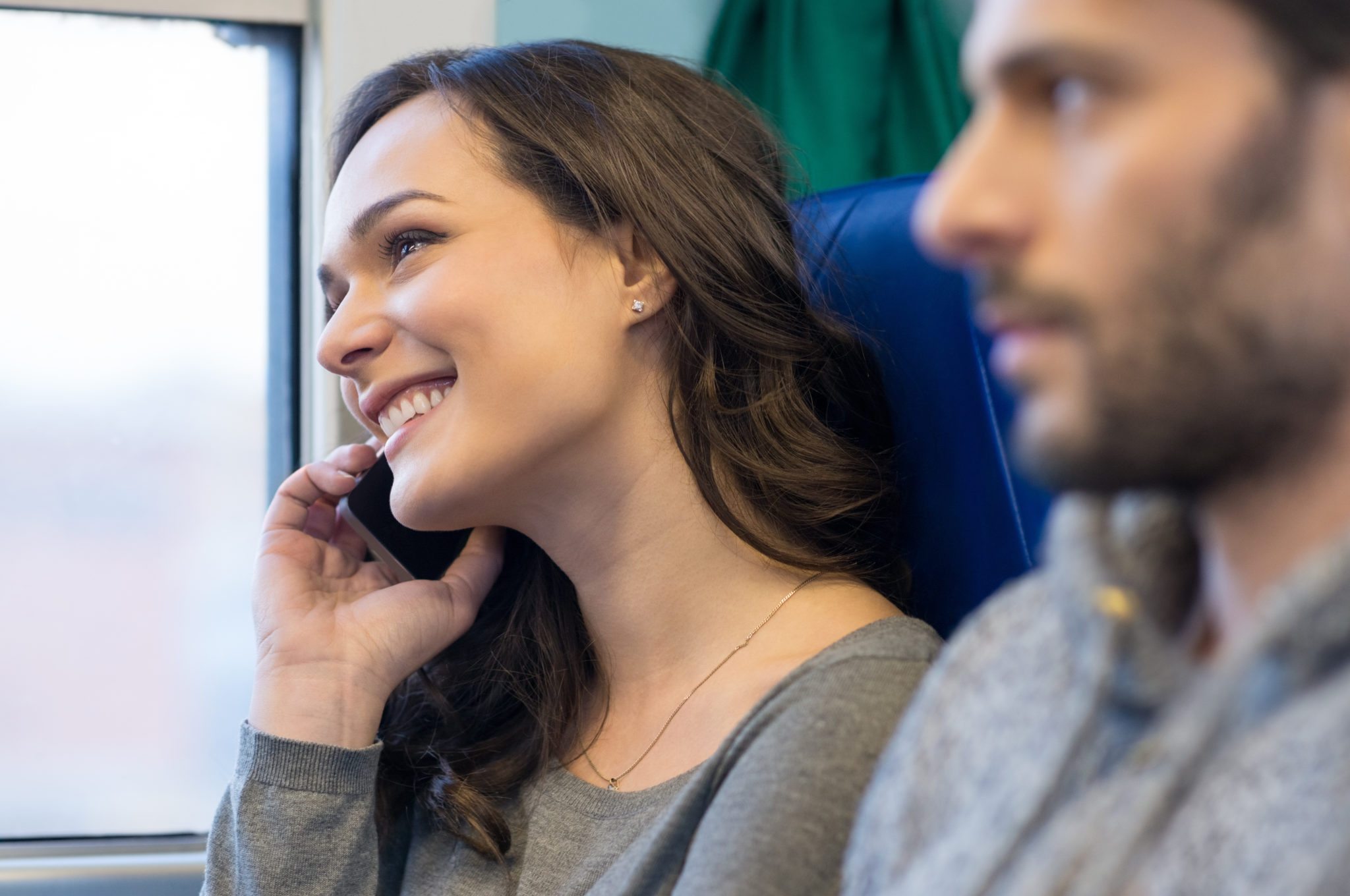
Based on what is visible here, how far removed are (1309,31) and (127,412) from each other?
1562 mm

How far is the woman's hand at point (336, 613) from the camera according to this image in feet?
4.33

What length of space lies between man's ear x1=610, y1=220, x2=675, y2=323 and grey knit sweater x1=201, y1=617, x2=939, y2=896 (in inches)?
14.1

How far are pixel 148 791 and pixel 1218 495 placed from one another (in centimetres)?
156

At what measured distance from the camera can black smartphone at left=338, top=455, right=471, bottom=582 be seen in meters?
1.48

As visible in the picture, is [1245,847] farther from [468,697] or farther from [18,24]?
[18,24]

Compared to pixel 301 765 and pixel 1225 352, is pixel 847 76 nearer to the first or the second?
pixel 301 765

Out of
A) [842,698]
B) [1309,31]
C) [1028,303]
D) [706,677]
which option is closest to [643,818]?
[706,677]

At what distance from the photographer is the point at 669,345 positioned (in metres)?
1.27

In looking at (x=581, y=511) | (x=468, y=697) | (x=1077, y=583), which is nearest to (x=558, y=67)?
(x=581, y=511)

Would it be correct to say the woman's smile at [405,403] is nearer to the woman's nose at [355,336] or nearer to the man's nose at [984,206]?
the woman's nose at [355,336]

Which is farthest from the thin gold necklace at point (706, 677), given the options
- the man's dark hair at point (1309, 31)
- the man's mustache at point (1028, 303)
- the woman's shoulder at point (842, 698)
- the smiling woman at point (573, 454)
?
the man's dark hair at point (1309, 31)

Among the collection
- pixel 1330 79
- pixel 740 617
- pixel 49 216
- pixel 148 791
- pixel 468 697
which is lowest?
pixel 148 791

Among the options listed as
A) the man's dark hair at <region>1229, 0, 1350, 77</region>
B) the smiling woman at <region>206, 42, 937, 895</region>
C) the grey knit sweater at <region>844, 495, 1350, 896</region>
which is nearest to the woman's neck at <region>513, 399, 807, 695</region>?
the smiling woman at <region>206, 42, 937, 895</region>

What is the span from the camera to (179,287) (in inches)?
68.7
